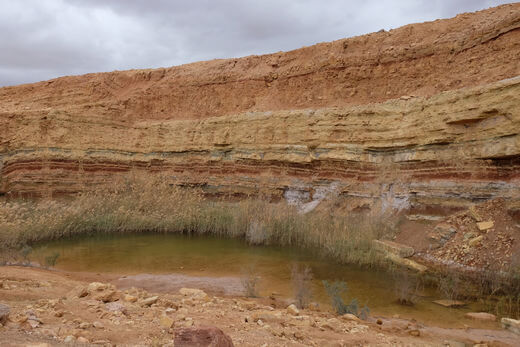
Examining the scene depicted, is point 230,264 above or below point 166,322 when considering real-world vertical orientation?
below

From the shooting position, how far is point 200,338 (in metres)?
2.47

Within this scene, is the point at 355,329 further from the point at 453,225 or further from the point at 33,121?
the point at 33,121

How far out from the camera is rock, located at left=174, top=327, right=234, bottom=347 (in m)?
2.44

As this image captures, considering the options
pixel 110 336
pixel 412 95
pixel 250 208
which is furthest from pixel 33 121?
pixel 110 336

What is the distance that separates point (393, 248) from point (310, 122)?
18.7ft

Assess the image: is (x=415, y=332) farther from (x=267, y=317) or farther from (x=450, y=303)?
(x=450, y=303)

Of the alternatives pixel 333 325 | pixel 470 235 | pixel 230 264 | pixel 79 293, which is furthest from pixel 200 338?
pixel 470 235

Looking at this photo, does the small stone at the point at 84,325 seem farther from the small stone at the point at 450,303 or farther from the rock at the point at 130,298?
the small stone at the point at 450,303

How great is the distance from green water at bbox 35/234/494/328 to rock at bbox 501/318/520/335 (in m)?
0.26

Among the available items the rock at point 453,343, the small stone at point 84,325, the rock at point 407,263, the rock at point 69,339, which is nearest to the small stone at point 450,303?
the rock at point 407,263

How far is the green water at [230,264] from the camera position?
19.2ft

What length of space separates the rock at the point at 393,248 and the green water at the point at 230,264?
74cm

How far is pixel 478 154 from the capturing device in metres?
8.39

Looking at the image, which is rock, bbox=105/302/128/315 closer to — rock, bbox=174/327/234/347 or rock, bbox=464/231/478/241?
rock, bbox=174/327/234/347
